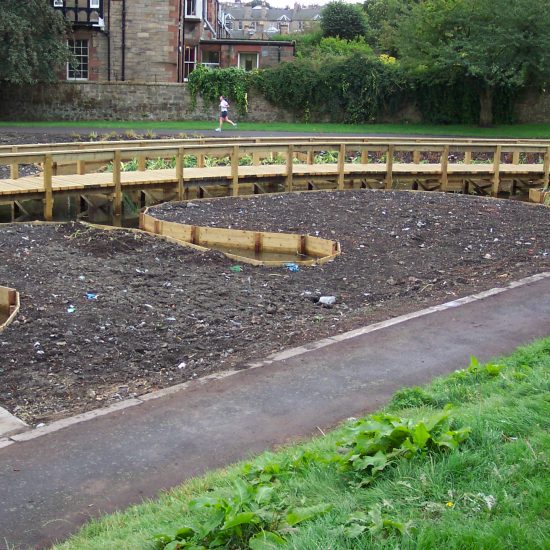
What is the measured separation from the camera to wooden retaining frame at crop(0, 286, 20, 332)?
31.8 ft

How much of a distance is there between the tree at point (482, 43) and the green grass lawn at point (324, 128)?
Answer: 2254 mm

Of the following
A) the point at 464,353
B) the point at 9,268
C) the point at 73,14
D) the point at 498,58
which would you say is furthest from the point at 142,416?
the point at 73,14

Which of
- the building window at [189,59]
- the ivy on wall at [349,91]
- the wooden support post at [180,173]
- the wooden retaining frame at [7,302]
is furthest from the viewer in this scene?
the building window at [189,59]

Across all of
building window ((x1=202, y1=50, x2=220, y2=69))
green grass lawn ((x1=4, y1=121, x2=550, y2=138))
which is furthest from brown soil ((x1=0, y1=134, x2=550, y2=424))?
building window ((x1=202, y1=50, x2=220, y2=69))

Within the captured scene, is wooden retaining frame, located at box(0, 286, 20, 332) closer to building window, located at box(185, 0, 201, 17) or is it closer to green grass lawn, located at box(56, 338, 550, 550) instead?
green grass lawn, located at box(56, 338, 550, 550)

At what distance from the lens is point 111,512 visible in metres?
5.03

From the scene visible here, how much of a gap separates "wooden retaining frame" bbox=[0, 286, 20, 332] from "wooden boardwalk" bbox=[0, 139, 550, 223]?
537cm

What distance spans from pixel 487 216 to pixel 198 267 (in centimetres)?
681

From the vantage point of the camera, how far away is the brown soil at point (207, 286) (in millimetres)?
7941

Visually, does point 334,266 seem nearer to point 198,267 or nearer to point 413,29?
point 198,267

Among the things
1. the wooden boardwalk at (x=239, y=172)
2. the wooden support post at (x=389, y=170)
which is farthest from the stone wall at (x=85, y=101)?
the wooden support post at (x=389, y=170)

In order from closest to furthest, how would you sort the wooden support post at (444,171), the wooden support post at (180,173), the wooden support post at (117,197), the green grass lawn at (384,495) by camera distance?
the green grass lawn at (384,495) < the wooden support post at (117,197) < the wooden support post at (180,173) < the wooden support post at (444,171)

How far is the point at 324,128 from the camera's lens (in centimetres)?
4094

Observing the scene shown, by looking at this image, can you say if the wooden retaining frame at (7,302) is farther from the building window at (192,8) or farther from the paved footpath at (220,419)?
the building window at (192,8)
